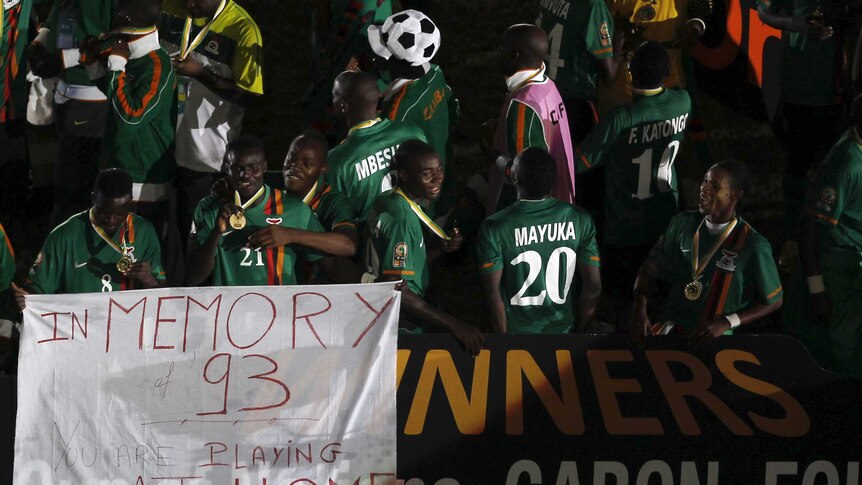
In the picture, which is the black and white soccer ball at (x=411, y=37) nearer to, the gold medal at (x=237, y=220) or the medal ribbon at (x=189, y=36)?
the medal ribbon at (x=189, y=36)

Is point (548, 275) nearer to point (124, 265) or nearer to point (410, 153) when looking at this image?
point (410, 153)

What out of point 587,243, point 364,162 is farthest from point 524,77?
point 587,243

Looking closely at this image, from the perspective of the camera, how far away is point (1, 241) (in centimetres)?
736

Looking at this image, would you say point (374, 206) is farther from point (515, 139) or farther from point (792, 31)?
point (792, 31)

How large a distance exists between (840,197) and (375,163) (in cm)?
244

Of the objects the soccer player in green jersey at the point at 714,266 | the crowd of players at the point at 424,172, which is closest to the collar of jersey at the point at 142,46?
the crowd of players at the point at 424,172

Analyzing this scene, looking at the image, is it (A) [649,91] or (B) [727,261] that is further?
(A) [649,91]

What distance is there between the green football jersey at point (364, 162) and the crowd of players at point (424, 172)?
12 mm

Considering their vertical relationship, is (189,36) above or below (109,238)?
above

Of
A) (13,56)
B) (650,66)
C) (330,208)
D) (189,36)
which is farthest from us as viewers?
(13,56)

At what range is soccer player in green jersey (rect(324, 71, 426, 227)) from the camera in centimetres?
798

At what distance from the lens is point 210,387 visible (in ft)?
20.8

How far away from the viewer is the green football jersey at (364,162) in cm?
798

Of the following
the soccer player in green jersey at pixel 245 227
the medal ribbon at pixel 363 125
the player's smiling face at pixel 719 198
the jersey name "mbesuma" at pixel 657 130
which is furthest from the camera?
the jersey name "mbesuma" at pixel 657 130
